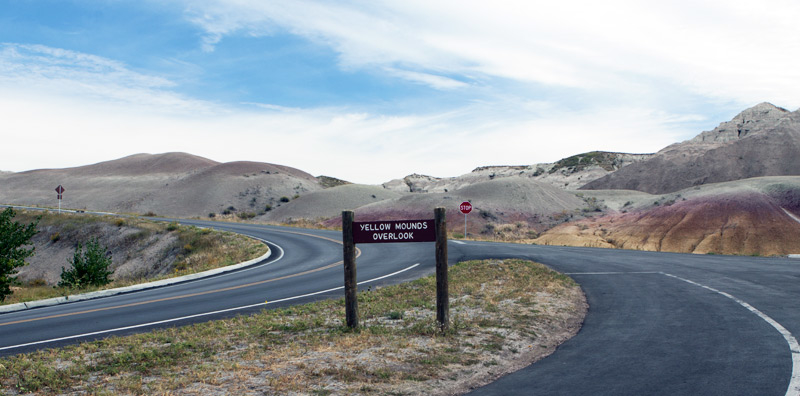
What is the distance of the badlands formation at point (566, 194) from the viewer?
46750 millimetres

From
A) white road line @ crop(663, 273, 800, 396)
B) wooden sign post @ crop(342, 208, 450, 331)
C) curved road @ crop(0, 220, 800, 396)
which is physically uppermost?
wooden sign post @ crop(342, 208, 450, 331)

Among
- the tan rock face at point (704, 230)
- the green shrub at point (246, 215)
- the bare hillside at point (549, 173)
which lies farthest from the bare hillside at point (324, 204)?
the tan rock face at point (704, 230)

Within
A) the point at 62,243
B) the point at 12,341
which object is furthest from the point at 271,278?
the point at 62,243

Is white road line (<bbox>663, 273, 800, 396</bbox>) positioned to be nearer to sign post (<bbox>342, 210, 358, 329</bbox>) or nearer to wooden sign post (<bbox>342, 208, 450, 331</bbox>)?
wooden sign post (<bbox>342, 208, 450, 331</bbox>)

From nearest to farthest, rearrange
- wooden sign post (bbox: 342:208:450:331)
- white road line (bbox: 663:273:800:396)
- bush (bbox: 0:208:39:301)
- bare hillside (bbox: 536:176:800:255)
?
white road line (bbox: 663:273:800:396), wooden sign post (bbox: 342:208:450:331), bush (bbox: 0:208:39:301), bare hillside (bbox: 536:176:800:255)

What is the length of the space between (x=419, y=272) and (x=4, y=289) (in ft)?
60.3

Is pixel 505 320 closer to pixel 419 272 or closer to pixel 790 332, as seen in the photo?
pixel 790 332

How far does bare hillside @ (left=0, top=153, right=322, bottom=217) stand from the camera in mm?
101250

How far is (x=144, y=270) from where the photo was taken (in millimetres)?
33406

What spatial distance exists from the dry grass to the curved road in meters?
0.67

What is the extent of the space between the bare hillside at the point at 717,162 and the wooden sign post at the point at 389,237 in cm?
8659

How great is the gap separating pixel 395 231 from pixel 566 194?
6951cm

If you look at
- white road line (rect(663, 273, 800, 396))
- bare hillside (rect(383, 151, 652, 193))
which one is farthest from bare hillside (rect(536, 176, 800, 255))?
bare hillside (rect(383, 151, 652, 193))

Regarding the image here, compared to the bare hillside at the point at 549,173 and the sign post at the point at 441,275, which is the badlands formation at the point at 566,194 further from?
the sign post at the point at 441,275
